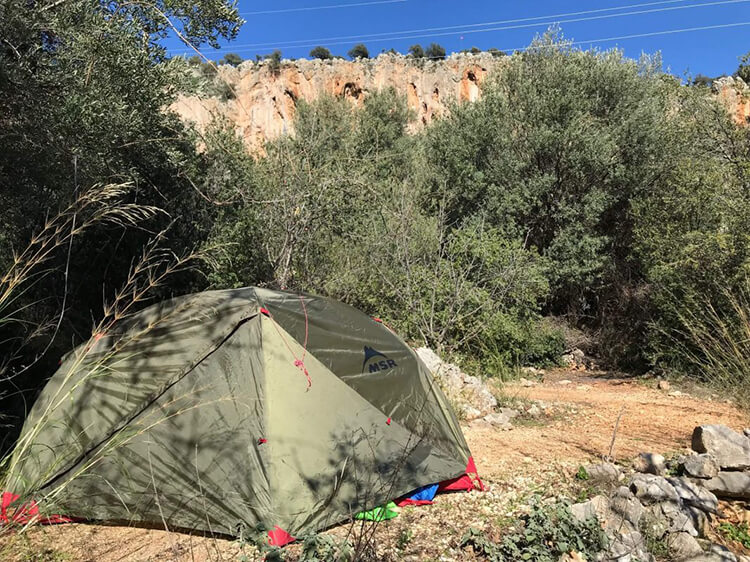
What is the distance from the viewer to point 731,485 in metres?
3.74

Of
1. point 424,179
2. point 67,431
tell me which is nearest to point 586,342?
point 424,179

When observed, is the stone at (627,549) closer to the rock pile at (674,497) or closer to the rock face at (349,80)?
the rock pile at (674,497)

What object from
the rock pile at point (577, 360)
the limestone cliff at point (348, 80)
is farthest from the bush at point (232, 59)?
the rock pile at point (577, 360)

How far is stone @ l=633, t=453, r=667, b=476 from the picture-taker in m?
4.03

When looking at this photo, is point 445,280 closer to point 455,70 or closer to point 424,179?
point 424,179

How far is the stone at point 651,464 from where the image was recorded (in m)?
4.03

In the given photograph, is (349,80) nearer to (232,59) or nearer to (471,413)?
(232,59)

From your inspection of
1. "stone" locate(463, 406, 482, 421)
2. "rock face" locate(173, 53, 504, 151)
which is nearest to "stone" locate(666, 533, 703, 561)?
"stone" locate(463, 406, 482, 421)

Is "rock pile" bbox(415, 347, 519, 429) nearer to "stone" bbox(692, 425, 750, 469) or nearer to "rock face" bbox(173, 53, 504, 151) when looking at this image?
"stone" bbox(692, 425, 750, 469)

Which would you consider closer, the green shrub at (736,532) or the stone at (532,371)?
the green shrub at (736,532)

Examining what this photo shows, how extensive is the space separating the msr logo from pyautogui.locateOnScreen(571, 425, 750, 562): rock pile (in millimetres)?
1754

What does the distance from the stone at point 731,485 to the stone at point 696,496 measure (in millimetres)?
174

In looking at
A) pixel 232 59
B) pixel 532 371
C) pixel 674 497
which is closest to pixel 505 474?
pixel 674 497

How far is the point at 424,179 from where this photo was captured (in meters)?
14.4
